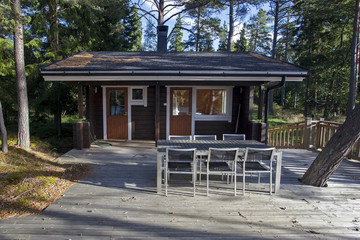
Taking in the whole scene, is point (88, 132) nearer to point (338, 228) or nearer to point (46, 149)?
point (46, 149)

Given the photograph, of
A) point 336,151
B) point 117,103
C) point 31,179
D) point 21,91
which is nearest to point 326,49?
point 336,151

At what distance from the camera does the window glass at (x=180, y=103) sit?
7551mm

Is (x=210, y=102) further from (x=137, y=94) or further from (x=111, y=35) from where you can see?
(x=111, y=35)

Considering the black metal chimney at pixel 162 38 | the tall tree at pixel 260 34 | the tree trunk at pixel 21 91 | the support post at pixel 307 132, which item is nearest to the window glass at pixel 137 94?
the black metal chimney at pixel 162 38

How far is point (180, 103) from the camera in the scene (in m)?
7.59

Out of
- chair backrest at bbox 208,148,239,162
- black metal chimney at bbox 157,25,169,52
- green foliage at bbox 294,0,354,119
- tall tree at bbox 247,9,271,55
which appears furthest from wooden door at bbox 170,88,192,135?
tall tree at bbox 247,9,271,55

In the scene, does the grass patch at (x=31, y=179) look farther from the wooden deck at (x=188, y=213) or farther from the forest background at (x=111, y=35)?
the forest background at (x=111, y=35)

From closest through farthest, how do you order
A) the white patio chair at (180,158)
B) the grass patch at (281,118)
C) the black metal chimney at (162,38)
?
the white patio chair at (180,158) < the black metal chimney at (162,38) < the grass patch at (281,118)

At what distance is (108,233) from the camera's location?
8.11 feet

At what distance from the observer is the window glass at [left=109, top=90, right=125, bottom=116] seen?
24.8 ft

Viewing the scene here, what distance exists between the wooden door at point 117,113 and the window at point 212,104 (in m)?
2.52

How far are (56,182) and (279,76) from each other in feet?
18.7

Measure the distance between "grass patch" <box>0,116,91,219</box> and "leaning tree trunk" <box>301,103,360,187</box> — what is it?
4.32 meters

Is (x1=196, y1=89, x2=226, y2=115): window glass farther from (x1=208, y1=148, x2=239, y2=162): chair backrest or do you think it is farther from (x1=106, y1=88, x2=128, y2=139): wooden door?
(x1=208, y1=148, x2=239, y2=162): chair backrest
